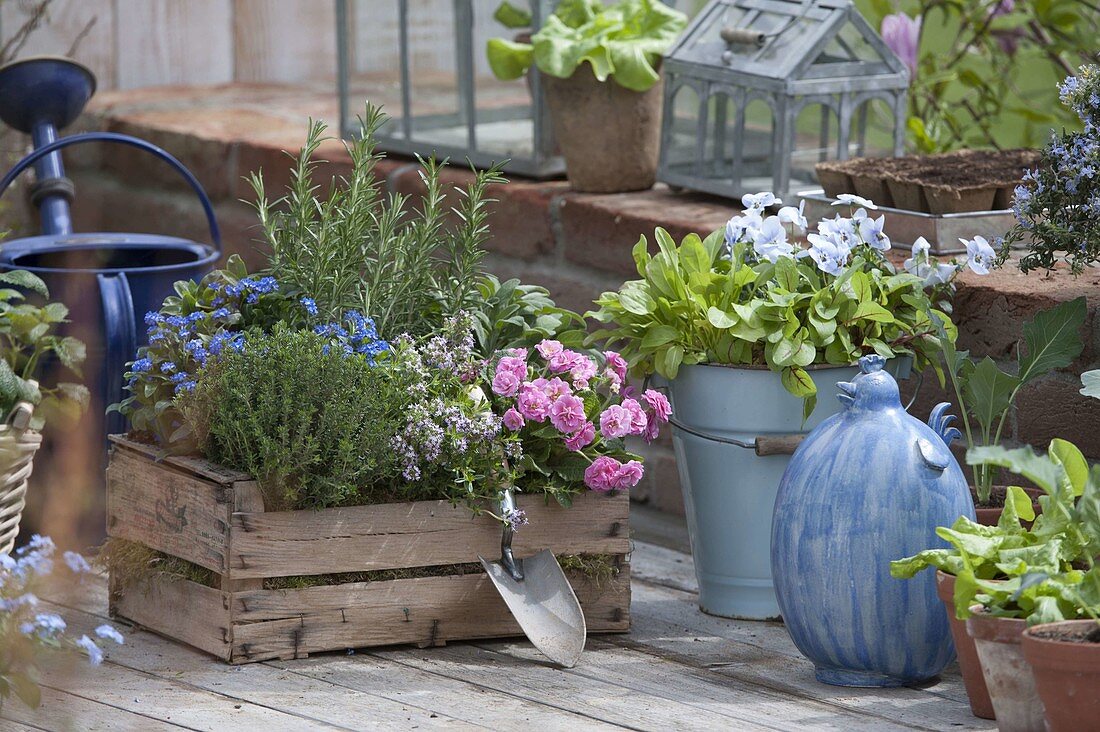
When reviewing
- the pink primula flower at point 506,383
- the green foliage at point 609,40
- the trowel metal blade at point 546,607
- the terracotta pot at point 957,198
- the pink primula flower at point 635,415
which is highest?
the green foliage at point 609,40

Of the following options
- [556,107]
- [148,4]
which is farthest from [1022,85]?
[148,4]

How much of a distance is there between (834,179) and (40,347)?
147cm

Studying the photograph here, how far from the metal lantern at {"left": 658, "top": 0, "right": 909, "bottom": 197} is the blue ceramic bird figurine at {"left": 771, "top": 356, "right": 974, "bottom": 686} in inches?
40.1

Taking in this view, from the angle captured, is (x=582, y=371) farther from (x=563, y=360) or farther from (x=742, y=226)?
(x=742, y=226)

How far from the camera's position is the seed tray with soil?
2.78 m

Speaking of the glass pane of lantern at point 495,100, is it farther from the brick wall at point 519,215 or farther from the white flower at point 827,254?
the white flower at point 827,254

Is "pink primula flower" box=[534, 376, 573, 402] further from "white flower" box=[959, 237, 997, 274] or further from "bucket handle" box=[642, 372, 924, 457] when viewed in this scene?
"white flower" box=[959, 237, 997, 274]

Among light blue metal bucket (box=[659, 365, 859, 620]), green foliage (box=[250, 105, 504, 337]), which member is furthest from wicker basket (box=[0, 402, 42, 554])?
light blue metal bucket (box=[659, 365, 859, 620])

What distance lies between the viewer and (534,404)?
7.77 ft

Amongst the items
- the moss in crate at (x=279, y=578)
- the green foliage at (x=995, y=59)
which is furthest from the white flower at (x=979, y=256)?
the green foliage at (x=995, y=59)

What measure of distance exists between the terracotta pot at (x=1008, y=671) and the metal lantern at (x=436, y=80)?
2.05m

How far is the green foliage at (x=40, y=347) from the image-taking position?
2693 mm

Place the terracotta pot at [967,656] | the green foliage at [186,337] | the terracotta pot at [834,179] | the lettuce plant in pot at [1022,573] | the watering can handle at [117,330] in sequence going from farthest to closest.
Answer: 1. the terracotta pot at [834,179]
2. the watering can handle at [117,330]
3. the green foliage at [186,337]
4. the terracotta pot at [967,656]
5. the lettuce plant in pot at [1022,573]

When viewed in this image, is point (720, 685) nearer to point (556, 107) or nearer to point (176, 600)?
point (176, 600)
